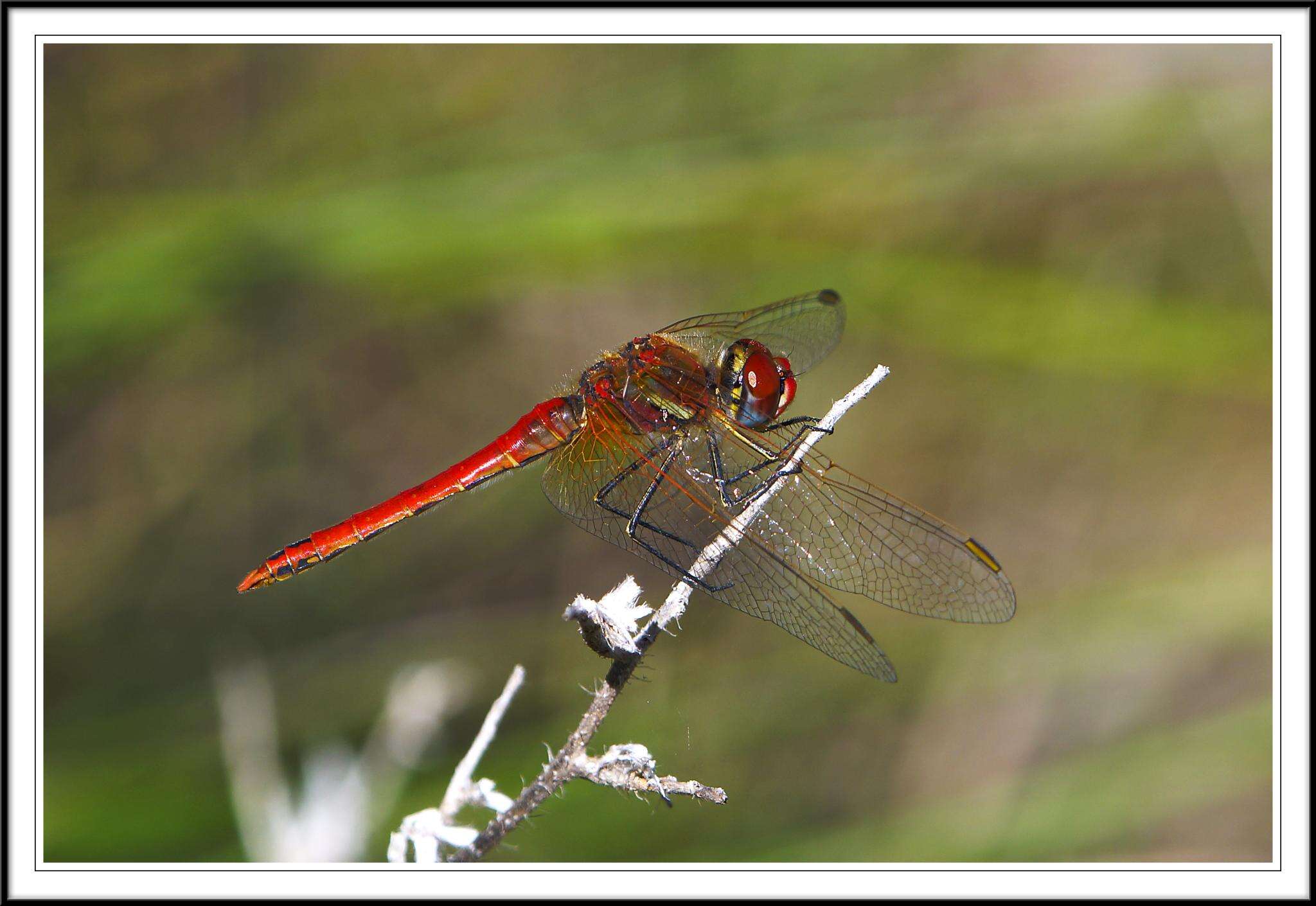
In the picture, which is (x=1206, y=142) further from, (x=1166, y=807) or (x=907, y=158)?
(x=1166, y=807)

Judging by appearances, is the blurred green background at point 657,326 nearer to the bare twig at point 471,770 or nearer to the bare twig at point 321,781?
the bare twig at point 321,781

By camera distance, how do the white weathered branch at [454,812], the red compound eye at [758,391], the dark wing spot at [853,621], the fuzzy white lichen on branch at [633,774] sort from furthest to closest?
1. the red compound eye at [758,391]
2. the dark wing spot at [853,621]
3. the white weathered branch at [454,812]
4. the fuzzy white lichen on branch at [633,774]

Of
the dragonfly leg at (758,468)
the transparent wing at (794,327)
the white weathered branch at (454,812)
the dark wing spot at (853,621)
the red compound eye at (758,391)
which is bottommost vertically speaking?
the white weathered branch at (454,812)

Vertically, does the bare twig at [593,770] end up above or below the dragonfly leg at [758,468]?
below

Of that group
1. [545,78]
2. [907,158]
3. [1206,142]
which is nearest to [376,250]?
[545,78]

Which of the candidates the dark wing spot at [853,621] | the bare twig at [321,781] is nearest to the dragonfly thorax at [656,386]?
the dark wing spot at [853,621]

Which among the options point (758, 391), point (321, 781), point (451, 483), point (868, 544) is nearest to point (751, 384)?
point (758, 391)

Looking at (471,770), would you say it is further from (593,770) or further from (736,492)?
(736,492)
